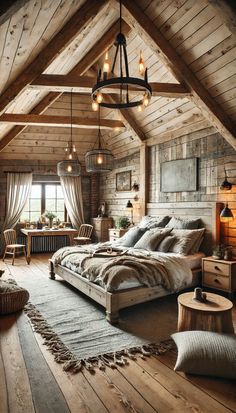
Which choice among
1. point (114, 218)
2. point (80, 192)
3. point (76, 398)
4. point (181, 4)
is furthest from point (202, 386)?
point (80, 192)

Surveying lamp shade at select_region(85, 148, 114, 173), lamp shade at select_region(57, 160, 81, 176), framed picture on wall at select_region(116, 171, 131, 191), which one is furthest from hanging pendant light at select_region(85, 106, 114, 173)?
framed picture on wall at select_region(116, 171, 131, 191)

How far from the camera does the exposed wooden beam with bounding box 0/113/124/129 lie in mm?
5797

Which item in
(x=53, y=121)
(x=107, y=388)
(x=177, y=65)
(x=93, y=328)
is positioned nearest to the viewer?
(x=107, y=388)

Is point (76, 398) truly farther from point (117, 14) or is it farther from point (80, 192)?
point (80, 192)

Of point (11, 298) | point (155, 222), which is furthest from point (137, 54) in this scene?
point (11, 298)

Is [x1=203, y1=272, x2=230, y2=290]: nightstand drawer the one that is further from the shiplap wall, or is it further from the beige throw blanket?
the shiplap wall

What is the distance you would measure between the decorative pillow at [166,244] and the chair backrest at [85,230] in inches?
140

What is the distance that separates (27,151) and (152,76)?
4115mm

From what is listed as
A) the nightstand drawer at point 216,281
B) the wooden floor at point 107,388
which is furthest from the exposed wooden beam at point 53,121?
the wooden floor at point 107,388

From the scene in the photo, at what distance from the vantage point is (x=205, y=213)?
16.8 ft

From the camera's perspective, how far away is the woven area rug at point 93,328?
2676 mm

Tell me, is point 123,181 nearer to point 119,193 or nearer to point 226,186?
point 119,193

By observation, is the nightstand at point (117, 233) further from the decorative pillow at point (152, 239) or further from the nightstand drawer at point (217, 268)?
the nightstand drawer at point (217, 268)

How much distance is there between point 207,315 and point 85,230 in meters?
5.75
